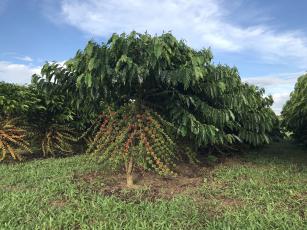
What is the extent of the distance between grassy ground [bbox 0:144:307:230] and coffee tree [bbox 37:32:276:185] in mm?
677

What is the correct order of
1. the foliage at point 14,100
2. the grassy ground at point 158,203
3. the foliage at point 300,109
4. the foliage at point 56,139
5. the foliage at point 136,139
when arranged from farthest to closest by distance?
1. the foliage at point 56,139
2. the foliage at point 14,100
3. the foliage at point 300,109
4. the foliage at point 136,139
5. the grassy ground at point 158,203

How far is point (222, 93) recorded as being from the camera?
21.4ft

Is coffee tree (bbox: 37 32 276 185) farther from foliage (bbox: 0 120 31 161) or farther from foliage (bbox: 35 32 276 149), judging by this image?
foliage (bbox: 0 120 31 161)

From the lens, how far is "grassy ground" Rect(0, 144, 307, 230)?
14.3 feet

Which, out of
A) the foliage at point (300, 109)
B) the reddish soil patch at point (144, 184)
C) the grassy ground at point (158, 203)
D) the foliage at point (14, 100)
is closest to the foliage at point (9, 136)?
the foliage at point (14, 100)

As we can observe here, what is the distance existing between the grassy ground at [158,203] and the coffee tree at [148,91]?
68 centimetres

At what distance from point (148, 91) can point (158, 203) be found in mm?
1893

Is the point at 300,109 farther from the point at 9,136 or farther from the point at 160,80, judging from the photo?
the point at 9,136

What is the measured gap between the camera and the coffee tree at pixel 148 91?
5359 millimetres

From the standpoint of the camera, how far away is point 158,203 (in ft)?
16.5

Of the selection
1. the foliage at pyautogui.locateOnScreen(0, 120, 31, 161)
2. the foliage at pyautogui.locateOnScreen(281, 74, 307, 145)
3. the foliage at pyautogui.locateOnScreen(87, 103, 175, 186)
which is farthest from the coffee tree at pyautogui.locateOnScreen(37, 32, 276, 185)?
the foliage at pyautogui.locateOnScreen(0, 120, 31, 161)

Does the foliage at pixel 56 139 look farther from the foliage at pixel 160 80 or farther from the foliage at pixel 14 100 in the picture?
the foliage at pixel 160 80

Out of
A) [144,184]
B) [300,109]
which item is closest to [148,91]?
[144,184]

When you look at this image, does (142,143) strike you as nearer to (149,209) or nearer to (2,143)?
(149,209)
